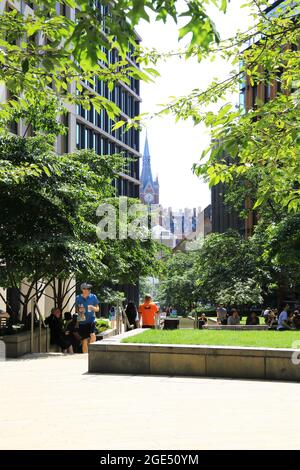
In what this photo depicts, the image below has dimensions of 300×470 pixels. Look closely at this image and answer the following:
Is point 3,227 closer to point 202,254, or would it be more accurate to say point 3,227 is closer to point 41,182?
point 41,182

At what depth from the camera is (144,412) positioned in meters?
7.56

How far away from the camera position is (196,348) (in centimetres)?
1088

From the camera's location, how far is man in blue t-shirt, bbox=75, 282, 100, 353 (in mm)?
15477

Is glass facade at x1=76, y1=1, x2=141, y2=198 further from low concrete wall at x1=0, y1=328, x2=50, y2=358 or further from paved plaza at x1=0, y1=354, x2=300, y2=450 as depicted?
paved plaza at x1=0, y1=354, x2=300, y2=450

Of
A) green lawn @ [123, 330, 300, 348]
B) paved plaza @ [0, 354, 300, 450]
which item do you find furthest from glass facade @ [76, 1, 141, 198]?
paved plaza @ [0, 354, 300, 450]

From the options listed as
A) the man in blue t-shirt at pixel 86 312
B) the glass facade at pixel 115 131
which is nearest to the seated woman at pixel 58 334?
the man in blue t-shirt at pixel 86 312

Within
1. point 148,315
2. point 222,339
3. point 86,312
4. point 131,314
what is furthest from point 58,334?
point 222,339

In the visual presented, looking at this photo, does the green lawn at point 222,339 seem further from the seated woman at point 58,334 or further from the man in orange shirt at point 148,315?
the seated woman at point 58,334

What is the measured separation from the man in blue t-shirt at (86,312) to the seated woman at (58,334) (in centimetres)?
58

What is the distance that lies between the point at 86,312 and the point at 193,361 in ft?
17.7

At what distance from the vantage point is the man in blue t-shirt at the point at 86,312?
15.5m

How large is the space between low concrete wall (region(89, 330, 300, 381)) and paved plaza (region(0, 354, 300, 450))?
0.33m

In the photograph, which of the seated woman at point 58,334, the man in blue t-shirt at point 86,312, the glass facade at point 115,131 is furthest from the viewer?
the glass facade at point 115,131

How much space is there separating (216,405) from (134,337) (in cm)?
418
